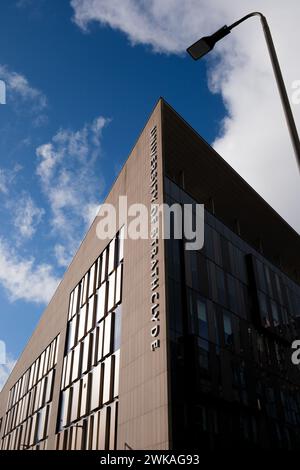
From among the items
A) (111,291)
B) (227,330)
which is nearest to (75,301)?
(111,291)

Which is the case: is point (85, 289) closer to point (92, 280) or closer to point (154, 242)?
point (92, 280)

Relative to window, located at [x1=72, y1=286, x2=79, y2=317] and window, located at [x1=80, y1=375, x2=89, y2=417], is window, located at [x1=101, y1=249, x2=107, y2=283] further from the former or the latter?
window, located at [x1=80, y1=375, x2=89, y2=417]

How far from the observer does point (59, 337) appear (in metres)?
39.7

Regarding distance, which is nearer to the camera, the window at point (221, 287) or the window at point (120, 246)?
the window at point (221, 287)

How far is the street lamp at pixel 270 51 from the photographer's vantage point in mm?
6301

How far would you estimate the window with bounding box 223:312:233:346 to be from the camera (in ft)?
83.5

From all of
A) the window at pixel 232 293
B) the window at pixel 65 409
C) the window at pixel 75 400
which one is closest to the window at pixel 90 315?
the window at pixel 75 400

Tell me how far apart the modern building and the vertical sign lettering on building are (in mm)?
104

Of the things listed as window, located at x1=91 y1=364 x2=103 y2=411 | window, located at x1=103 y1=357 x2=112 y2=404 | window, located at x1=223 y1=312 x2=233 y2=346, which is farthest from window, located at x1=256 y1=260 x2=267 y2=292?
window, located at x1=91 y1=364 x2=103 y2=411

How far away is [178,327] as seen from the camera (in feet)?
69.7

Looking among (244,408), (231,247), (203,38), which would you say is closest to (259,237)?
(231,247)

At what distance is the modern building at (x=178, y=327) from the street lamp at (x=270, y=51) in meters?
14.8

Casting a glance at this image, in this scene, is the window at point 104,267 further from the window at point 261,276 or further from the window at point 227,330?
the window at point 261,276
